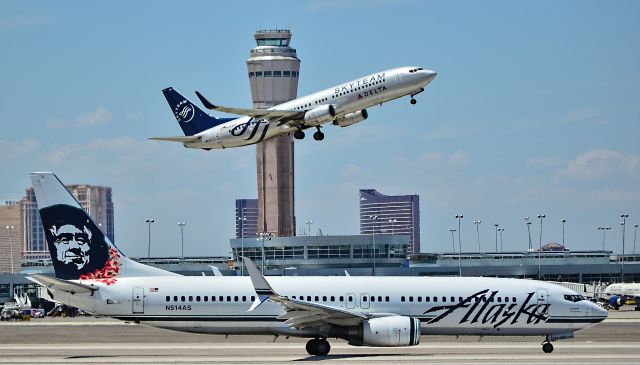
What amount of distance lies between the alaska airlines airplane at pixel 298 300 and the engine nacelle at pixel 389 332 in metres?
0.04

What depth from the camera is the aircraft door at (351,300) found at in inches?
2162

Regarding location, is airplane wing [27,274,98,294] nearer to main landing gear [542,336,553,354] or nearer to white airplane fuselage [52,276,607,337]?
white airplane fuselage [52,276,607,337]

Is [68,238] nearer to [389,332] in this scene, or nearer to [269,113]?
[389,332]

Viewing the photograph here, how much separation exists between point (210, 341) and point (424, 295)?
12.3 metres

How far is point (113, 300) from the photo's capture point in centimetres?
5388

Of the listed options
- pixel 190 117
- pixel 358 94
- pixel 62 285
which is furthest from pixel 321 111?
pixel 62 285

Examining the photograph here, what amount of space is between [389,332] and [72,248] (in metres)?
14.4

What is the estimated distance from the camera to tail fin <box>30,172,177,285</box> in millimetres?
55000

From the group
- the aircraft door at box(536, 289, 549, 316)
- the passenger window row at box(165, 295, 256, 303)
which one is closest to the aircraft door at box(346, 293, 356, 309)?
the passenger window row at box(165, 295, 256, 303)

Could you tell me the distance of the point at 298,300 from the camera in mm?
53250

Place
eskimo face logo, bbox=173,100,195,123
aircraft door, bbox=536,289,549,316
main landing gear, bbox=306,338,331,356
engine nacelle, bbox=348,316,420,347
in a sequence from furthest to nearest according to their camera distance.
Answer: eskimo face logo, bbox=173,100,195,123 < aircraft door, bbox=536,289,549,316 < main landing gear, bbox=306,338,331,356 < engine nacelle, bbox=348,316,420,347

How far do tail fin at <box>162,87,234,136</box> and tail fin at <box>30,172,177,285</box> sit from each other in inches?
1531

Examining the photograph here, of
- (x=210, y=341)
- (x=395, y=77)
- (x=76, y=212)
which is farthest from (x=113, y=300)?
(x=395, y=77)

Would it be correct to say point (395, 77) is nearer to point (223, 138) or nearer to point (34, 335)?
point (223, 138)
